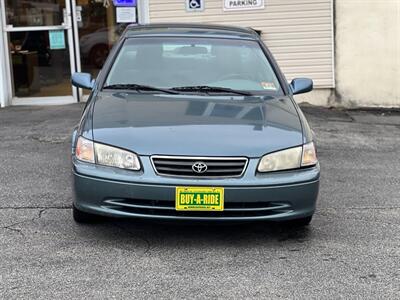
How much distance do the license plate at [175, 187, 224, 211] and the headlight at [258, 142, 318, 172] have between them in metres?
0.35

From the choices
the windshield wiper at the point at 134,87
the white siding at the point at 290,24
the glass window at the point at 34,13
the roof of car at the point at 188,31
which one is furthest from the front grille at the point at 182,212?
the glass window at the point at 34,13

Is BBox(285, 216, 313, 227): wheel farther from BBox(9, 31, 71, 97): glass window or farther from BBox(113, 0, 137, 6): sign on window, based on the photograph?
BBox(9, 31, 71, 97): glass window

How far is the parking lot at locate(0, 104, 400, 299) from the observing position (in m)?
3.90

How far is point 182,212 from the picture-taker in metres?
4.30

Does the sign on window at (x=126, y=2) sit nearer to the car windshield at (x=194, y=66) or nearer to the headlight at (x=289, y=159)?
the car windshield at (x=194, y=66)

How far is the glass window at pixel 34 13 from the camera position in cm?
1050

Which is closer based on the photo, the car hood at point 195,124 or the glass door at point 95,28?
the car hood at point 195,124

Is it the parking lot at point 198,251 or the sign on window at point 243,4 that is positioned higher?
the sign on window at point 243,4

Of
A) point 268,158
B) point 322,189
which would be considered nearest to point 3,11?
point 322,189

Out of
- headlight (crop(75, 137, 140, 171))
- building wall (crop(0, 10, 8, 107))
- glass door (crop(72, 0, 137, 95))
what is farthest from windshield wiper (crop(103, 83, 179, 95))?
building wall (crop(0, 10, 8, 107))

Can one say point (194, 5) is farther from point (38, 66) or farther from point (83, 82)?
point (83, 82)

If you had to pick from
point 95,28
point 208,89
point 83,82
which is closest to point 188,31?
point 208,89

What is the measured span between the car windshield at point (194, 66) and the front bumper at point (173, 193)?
122cm

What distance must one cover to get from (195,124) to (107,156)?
0.68m
